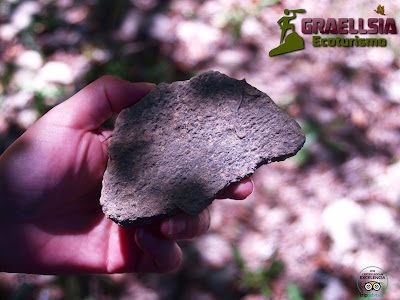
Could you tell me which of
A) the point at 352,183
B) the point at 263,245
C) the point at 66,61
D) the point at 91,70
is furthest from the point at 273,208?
the point at 66,61

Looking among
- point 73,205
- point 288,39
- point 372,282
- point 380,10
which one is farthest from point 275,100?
point 73,205

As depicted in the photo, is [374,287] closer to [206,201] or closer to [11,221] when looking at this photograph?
[206,201]

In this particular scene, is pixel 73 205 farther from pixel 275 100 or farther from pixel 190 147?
pixel 275 100

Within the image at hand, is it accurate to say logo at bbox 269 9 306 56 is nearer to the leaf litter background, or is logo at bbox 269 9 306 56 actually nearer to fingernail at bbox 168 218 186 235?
the leaf litter background

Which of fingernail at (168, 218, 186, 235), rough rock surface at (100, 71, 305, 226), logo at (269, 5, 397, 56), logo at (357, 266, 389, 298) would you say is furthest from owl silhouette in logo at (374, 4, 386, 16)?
fingernail at (168, 218, 186, 235)

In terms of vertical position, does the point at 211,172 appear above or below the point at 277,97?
above

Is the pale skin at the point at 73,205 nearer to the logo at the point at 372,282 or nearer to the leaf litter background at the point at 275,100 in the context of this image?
the leaf litter background at the point at 275,100

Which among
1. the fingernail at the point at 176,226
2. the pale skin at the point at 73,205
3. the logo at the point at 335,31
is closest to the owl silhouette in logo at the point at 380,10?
the logo at the point at 335,31
